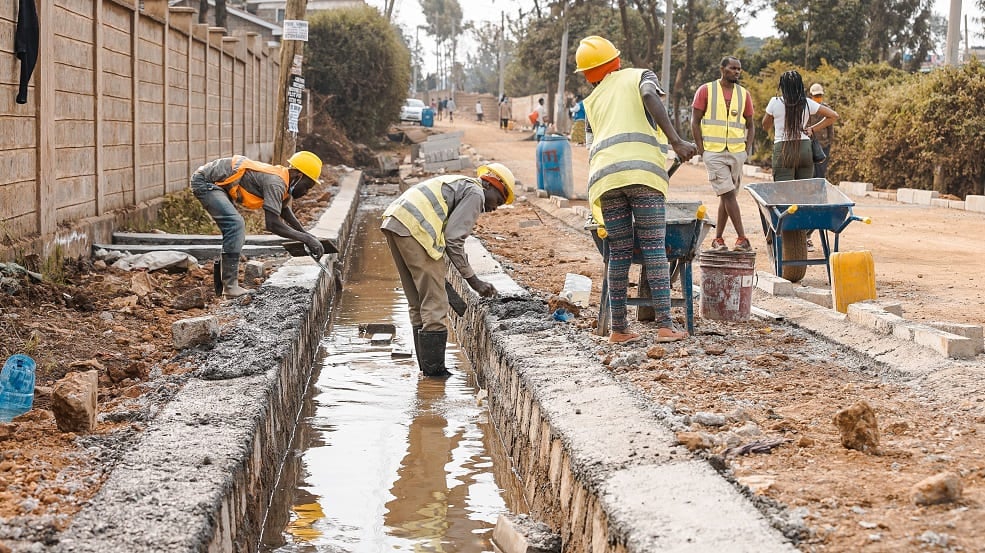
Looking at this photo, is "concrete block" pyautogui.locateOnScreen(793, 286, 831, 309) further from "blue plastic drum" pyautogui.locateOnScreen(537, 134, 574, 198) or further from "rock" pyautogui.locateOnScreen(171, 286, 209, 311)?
"blue plastic drum" pyautogui.locateOnScreen(537, 134, 574, 198)

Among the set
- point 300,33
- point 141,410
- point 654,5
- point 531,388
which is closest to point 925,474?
point 531,388

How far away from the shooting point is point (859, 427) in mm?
4422

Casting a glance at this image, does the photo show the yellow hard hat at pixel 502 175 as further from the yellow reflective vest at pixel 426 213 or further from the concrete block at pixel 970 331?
the concrete block at pixel 970 331

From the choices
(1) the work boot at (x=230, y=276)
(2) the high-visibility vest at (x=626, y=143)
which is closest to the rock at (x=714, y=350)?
(2) the high-visibility vest at (x=626, y=143)

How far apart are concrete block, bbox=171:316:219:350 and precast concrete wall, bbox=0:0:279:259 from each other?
183 centimetres

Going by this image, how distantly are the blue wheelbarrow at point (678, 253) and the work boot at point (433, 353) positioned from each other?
1199mm

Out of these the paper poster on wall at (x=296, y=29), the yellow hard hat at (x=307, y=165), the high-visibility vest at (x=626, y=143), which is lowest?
the yellow hard hat at (x=307, y=165)

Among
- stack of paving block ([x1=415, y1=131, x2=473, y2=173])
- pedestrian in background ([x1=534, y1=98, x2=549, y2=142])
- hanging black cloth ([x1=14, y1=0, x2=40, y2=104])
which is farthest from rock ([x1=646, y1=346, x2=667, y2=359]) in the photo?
stack of paving block ([x1=415, y1=131, x2=473, y2=173])

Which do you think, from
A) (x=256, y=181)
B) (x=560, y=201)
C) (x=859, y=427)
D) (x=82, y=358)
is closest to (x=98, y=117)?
(x=256, y=181)

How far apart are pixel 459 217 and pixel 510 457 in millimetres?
1630

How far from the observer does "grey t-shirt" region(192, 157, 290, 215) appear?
29.1ft

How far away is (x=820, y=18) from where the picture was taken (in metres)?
39.2

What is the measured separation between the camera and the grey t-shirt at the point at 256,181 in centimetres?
886

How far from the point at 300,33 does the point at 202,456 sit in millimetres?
13652
